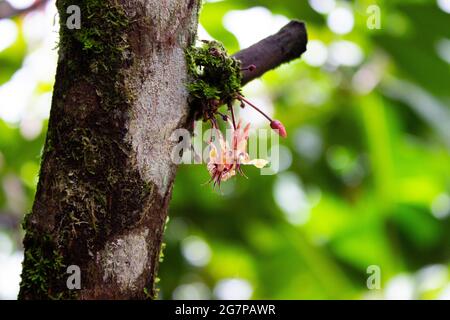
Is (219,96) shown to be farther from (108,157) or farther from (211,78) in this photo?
(108,157)

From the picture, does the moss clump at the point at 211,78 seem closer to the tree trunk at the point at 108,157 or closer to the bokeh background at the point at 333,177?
the tree trunk at the point at 108,157

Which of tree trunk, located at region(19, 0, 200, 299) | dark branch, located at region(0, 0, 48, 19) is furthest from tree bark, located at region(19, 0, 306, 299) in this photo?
dark branch, located at region(0, 0, 48, 19)

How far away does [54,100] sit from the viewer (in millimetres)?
1341

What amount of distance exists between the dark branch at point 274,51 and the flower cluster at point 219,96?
0.03 metres

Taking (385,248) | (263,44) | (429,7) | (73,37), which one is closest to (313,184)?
(385,248)

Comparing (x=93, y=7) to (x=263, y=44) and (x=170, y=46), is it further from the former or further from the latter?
(x=263, y=44)

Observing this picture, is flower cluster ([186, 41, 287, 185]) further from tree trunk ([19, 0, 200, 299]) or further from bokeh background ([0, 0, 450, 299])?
bokeh background ([0, 0, 450, 299])

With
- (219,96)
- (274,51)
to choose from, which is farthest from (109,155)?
(274,51)

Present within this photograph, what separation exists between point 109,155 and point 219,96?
311 millimetres

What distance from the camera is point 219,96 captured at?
1.47 m

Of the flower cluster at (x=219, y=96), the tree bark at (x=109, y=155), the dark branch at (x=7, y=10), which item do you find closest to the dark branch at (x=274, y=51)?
the flower cluster at (x=219, y=96)

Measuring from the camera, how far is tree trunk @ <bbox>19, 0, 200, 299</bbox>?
126 cm

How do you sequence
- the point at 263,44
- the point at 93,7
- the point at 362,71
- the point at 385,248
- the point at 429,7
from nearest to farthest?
the point at 93,7, the point at 263,44, the point at 429,7, the point at 362,71, the point at 385,248
